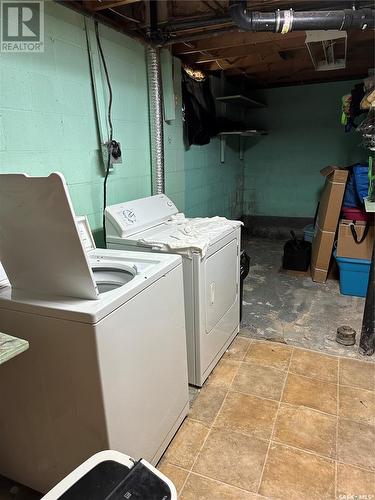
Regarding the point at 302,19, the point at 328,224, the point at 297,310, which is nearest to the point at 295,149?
the point at 328,224

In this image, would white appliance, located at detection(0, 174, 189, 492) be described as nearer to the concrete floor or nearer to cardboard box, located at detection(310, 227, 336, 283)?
the concrete floor

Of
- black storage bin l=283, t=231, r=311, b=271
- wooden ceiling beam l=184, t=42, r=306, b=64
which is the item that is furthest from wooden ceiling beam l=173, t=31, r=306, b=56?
black storage bin l=283, t=231, r=311, b=271

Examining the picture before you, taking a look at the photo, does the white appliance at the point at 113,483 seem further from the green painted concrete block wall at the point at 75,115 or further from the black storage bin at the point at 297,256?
the black storage bin at the point at 297,256

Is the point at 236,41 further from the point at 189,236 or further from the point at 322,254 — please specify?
the point at 322,254

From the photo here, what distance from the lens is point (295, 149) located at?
5195 mm

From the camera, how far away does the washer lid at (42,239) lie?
1.11 m

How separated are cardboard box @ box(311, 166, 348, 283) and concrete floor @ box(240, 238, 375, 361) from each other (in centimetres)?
17

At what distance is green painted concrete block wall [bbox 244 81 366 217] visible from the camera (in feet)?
16.1

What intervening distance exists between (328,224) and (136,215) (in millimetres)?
2116

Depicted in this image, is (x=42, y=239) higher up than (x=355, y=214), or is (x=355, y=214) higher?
(x=42, y=239)

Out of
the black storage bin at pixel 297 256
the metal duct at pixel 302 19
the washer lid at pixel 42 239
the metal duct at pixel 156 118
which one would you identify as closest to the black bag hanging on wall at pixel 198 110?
the metal duct at pixel 156 118

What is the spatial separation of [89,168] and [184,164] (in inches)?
59.8

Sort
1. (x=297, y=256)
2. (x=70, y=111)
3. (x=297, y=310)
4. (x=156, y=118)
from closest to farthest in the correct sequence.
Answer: (x=70, y=111)
(x=156, y=118)
(x=297, y=310)
(x=297, y=256)

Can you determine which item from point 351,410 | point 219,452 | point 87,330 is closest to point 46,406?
point 87,330
